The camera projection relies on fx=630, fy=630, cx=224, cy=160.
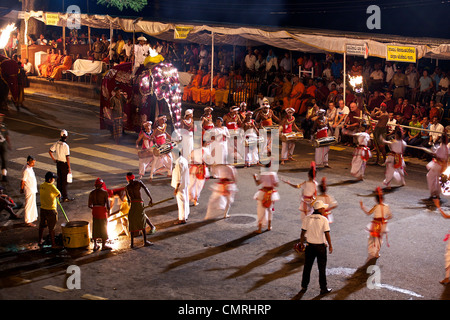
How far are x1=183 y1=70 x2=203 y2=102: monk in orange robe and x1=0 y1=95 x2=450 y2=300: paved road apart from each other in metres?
11.8

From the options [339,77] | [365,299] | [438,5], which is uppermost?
[438,5]

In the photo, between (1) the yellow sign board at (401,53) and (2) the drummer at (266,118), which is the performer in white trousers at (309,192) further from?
(1) the yellow sign board at (401,53)

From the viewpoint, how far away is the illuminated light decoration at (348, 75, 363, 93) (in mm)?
21984

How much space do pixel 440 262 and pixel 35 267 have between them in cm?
760

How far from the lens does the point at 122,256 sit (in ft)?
40.0

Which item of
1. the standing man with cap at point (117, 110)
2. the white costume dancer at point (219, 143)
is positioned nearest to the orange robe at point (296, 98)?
the standing man with cap at point (117, 110)

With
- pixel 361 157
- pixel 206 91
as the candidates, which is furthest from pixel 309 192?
pixel 206 91

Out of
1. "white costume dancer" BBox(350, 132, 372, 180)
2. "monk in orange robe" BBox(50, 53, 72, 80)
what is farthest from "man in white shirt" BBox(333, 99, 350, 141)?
"monk in orange robe" BBox(50, 53, 72, 80)

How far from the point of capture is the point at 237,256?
480 inches

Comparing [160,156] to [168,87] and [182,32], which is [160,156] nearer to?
[168,87]

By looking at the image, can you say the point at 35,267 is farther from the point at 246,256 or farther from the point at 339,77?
the point at 339,77

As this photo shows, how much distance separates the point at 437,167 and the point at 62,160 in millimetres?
9377

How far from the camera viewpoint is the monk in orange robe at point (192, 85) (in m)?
29.3
